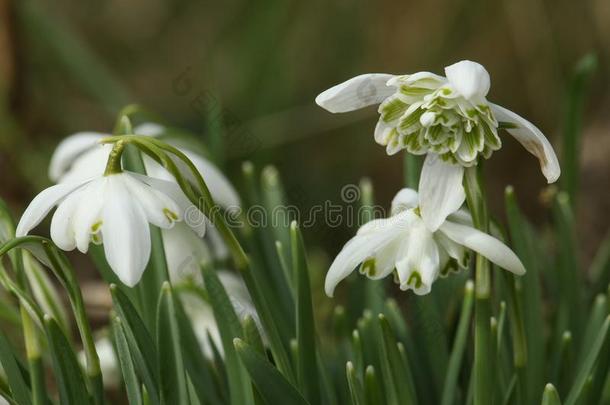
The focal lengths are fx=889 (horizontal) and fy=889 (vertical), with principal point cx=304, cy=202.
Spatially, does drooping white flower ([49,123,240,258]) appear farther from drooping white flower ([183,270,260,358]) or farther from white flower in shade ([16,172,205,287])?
white flower in shade ([16,172,205,287])

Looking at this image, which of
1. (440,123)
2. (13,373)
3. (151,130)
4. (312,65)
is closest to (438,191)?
(440,123)

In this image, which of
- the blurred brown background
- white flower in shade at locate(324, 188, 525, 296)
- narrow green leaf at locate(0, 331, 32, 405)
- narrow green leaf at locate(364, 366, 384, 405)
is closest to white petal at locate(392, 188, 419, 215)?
white flower in shade at locate(324, 188, 525, 296)

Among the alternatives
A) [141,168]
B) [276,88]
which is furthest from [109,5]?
[141,168]

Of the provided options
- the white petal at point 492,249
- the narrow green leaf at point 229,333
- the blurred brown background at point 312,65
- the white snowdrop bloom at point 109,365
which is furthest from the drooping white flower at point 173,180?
the blurred brown background at point 312,65

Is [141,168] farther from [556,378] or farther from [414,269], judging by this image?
[556,378]

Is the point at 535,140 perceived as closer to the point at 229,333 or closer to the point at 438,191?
the point at 438,191

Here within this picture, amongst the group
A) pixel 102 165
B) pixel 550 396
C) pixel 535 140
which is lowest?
pixel 550 396
